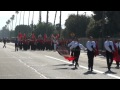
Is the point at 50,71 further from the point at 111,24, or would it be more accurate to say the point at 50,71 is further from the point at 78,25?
the point at 78,25

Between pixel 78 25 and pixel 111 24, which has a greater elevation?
pixel 78 25

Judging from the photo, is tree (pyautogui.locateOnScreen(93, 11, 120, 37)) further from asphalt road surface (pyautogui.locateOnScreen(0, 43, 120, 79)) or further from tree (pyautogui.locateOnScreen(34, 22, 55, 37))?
tree (pyautogui.locateOnScreen(34, 22, 55, 37))

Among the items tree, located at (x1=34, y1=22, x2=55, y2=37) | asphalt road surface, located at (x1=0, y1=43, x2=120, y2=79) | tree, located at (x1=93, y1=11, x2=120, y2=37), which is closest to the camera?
asphalt road surface, located at (x1=0, y1=43, x2=120, y2=79)

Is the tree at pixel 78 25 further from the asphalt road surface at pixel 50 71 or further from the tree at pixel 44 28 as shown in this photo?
the asphalt road surface at pixel 50 71

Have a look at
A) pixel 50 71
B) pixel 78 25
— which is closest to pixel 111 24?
pixel 78 25

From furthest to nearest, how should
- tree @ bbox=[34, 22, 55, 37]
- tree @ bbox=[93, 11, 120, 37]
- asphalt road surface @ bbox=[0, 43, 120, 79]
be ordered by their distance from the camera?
tree @ bbox=[34, 22, 55, 37]
tree @ bbox=[93, 11, 120, 37]
asphalt road surface @ bbox=[0, 43, 120, 79]

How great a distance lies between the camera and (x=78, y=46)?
25094 mm

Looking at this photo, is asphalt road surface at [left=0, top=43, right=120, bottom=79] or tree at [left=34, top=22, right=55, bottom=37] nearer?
asphalt road surface at [left=0, top=43, right=120, bottom=79]

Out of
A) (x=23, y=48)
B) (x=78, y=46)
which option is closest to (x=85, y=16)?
(x=23, y=48)

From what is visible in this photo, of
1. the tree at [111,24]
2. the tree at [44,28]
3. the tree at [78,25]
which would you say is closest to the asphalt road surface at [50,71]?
the tree at [111,24]

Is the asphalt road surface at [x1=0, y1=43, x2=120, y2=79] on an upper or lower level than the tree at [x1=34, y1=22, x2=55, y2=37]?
lower

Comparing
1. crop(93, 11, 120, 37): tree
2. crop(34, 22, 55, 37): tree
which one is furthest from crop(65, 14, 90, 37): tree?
crop(93, 11, 120, 37): tree
